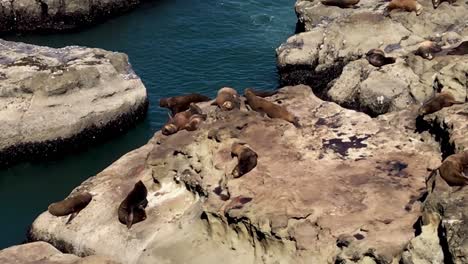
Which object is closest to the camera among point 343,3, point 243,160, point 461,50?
point 243,160

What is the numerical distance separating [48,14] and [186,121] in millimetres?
17943

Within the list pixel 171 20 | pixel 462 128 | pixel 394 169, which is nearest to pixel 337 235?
pixel 394 169

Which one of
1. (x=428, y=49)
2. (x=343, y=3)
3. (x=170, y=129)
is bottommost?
(x=170, y=129)

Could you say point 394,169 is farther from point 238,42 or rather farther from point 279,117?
point 238,42

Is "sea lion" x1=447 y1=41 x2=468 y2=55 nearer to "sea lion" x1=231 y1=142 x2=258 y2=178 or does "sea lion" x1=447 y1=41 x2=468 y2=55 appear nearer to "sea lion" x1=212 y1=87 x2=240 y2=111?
"sea lion" x1=212 y1=87 x2=240 y2=111

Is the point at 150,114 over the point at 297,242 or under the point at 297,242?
under

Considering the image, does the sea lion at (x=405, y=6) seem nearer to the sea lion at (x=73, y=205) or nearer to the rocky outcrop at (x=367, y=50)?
the rocky outcrop at (x=367, y=50)

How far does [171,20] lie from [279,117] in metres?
19.5

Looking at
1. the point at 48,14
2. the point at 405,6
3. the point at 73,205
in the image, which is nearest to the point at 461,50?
the point at 405,6

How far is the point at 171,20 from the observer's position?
40594 millimetres

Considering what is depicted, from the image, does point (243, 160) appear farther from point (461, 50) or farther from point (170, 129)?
point (461, 50)

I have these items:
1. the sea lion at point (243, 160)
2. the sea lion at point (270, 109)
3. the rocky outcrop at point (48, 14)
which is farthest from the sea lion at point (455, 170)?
the rocky outcrop at point (48, 14)

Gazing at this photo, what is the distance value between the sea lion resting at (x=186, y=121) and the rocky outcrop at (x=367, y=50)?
23.3 ft

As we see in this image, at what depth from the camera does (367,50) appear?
3114 centimetres
